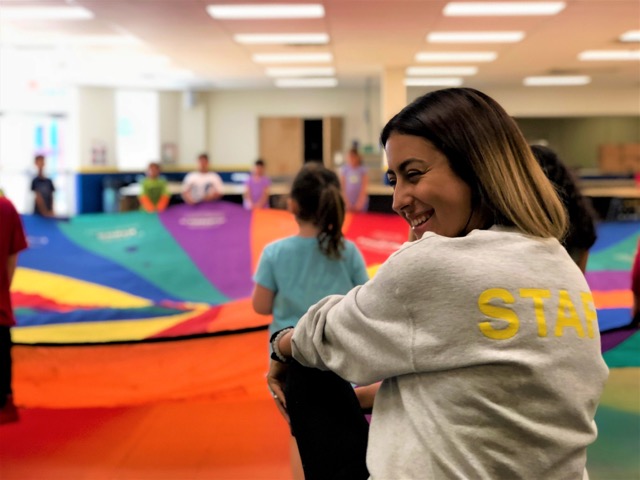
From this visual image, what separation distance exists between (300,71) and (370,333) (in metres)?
12.2

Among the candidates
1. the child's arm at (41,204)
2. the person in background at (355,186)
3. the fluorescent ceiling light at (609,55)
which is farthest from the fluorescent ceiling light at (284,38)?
the fluorescent ceiling light at (609,55)

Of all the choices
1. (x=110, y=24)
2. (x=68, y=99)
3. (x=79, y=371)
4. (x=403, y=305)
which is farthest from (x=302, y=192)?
(x=68, y=99)

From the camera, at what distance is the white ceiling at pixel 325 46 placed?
7.61m

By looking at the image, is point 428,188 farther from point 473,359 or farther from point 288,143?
point 288,143

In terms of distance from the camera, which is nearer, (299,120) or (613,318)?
(613,318)

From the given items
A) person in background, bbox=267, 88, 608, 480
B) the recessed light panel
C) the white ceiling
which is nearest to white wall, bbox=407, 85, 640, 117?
the white ceiling

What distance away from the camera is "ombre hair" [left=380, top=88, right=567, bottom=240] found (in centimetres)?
95

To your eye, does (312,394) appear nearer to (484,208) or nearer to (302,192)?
(484,208)

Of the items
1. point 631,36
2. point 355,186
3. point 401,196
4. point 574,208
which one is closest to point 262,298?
point 574,208

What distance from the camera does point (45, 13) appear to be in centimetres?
790

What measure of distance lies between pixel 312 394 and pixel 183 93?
15.5 metres

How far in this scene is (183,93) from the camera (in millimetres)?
15922

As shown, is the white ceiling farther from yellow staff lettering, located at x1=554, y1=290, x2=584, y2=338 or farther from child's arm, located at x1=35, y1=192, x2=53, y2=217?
yellow staff lettering, located at x1=554, y1=290, x2=584, y2=338

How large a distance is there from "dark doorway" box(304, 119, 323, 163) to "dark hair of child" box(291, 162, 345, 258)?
44.6ft
